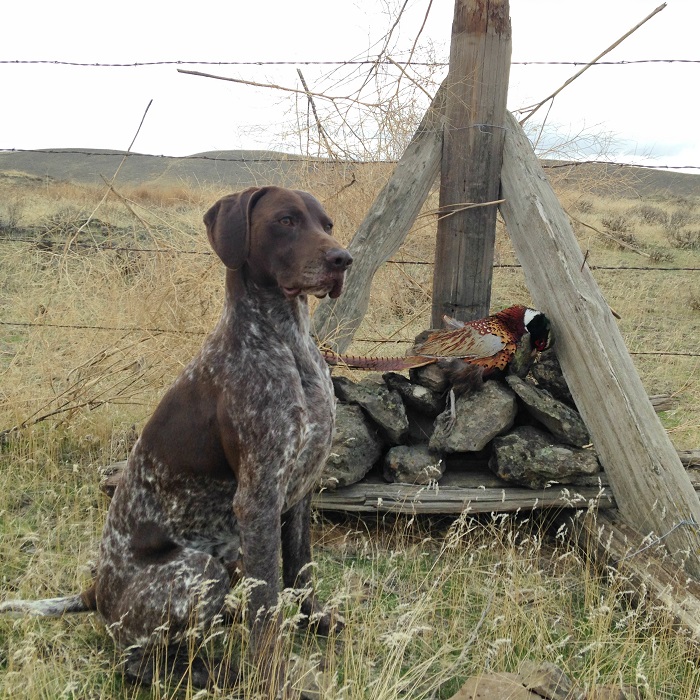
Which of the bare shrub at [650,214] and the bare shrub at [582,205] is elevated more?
the bare shrub at [650,214]

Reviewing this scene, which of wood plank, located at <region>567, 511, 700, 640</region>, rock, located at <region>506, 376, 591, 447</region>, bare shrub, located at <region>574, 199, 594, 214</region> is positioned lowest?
wood plank, located at <region>567, 511, 700, 640</region>

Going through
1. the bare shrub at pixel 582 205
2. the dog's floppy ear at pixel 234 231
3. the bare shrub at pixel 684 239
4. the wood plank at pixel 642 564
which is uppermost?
the bare shrub at pixel 684 239

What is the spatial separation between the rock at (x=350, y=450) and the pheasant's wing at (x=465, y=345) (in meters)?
0.53

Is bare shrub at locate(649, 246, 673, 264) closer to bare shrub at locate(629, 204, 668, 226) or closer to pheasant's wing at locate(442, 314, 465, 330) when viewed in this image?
bare shrub at locate(629, 204, 668, 226)

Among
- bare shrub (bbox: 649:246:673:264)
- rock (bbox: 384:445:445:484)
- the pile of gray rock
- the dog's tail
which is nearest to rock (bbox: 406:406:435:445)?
the pile of gray rock

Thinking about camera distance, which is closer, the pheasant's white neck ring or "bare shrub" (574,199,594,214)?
the pheasant's white neck ring

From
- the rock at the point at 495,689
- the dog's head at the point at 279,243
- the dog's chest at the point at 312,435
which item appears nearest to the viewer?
the rock at the point at 495,689

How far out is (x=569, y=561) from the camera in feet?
12.7

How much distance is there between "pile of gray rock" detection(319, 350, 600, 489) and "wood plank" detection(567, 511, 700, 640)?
29cm

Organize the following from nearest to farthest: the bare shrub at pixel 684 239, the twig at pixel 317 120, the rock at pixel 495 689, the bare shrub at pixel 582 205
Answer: the rock at pixel 495 689
the twig at pixel 317 120
the bare shrub at pixel 582 205
the bare shrub at pixel 684 239

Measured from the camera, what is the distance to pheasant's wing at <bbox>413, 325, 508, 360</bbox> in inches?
161

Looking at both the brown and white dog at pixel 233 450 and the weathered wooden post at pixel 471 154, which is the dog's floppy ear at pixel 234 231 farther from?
the weathered wooden post at pixel 471 154

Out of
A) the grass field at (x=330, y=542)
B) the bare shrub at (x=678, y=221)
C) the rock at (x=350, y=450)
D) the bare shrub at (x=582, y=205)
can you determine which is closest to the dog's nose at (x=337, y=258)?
the grass field at (x=330, y=542)

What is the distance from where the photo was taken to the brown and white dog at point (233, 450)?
8.86ft
